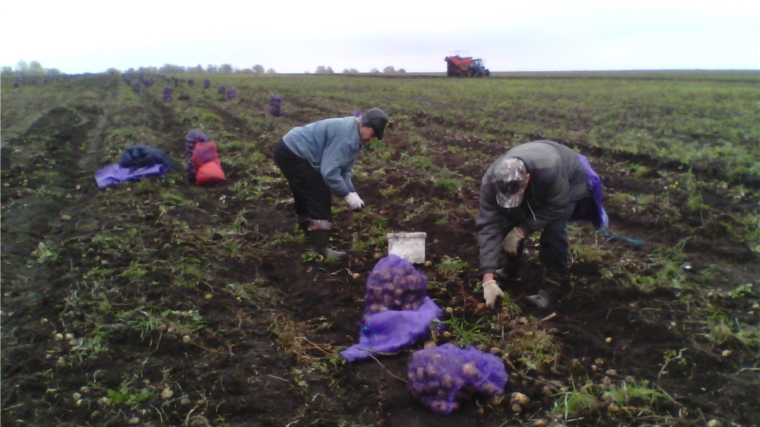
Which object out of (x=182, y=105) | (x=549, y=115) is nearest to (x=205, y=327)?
(x=549, y=115)

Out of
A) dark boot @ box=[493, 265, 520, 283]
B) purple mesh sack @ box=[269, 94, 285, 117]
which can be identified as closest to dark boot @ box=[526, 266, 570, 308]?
dark boot @ box=[493, 265, 520, 283]

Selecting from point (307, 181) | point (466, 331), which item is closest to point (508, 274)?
point (466, 331)

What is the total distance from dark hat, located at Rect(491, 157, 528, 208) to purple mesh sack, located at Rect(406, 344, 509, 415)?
0.96 m

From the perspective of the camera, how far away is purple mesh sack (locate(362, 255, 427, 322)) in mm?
3609

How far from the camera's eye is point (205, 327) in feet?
11.9

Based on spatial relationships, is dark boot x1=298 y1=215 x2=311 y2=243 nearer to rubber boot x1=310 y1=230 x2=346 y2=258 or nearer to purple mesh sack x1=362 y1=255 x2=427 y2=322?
rubber boot x1=310 y1=230 x2=346 y2=258

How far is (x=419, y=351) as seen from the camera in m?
2.97

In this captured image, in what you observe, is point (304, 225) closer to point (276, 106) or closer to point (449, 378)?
point (449, 378)

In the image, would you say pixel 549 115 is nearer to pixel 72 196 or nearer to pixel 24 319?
pixel 72 196

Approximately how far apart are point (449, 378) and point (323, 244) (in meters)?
2.32

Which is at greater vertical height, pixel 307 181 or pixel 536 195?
pixel 536 195

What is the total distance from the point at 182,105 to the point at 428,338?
17.5 metres

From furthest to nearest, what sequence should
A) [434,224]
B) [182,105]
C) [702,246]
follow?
1. [182,105]
2. [434,224]
3. [702,246]

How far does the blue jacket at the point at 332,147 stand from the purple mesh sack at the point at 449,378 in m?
1.90
